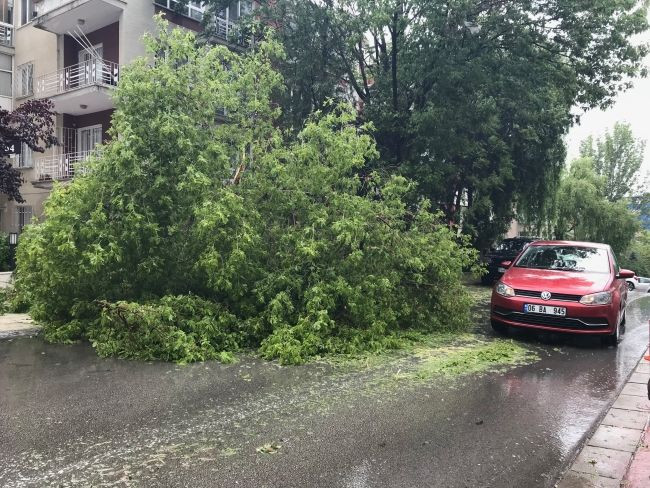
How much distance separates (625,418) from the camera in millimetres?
4867

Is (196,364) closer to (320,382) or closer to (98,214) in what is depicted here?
(320,382)

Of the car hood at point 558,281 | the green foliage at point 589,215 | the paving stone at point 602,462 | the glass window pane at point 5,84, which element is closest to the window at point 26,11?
the glass window pane at point 5,84

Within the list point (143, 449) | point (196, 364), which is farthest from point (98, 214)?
point (143, 449)

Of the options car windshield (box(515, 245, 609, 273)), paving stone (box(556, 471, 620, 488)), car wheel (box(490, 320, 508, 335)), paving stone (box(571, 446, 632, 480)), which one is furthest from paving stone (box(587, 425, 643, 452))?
car windshield (box(515, 245, 609, 273))

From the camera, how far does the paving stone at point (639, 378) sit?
6.15m

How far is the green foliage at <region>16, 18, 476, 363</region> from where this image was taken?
706 centimetres

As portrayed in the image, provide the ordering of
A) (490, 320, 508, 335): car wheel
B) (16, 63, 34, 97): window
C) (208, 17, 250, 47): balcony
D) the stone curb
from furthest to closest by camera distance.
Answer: (16, 63, 34, 97): window, (208, 17, 250, 47): balcony, (490, 320, 508, 335): car wheel, the stone curb

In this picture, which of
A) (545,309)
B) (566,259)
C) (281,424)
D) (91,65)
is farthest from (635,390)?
(91,65)

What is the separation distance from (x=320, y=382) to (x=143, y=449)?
7.47ft

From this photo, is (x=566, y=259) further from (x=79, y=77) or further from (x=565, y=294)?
(x=79, y=77)

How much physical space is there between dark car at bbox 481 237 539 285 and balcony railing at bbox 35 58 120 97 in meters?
14.7

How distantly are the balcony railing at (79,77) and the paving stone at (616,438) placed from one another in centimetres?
1765

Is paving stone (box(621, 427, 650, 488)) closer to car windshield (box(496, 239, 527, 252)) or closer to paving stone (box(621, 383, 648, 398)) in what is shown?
paving stone (box(621, 383, 648, 398))

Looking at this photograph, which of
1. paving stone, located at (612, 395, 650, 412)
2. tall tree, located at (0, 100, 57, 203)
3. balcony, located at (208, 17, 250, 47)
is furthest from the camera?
balcony, located at (208, 17, 250, 47)
